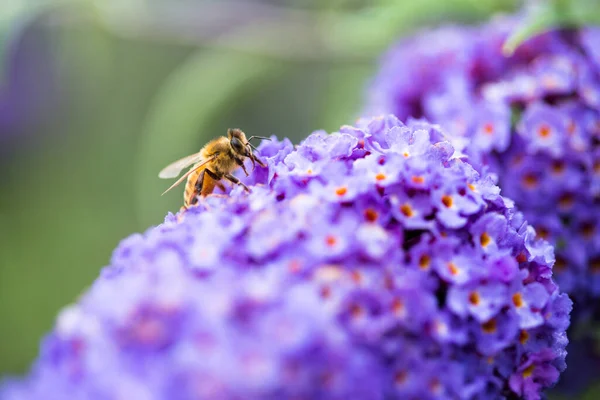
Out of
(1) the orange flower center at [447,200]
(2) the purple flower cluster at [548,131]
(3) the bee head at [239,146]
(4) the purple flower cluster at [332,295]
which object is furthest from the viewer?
(2) the purple flower cluster at [548,131]

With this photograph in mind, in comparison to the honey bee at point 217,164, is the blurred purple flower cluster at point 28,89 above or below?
above

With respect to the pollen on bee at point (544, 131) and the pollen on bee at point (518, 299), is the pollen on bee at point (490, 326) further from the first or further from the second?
the pollen on bee at point (544, 131)

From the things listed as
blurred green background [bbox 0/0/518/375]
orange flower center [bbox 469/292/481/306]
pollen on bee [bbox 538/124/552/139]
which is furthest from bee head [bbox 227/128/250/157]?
blurred green background [bbox 0/0/518/375]

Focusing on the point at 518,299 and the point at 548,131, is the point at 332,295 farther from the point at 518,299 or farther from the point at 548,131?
the point at 548,131

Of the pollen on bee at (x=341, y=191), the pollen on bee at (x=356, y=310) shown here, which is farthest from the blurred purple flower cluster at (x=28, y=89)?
the pollen on bee at (x=356, y=310)

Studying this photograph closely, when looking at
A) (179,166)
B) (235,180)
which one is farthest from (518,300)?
(179,166)

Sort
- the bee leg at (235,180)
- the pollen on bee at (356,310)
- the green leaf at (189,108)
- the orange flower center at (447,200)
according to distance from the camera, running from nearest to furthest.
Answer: the pollen on bee at (356,310), the orange flower center at (447,200), the bee leg at (235,180), the green leaf at (189,108)

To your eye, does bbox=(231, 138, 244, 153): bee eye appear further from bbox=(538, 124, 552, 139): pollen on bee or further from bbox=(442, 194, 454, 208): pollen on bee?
bbox=(538, 124, 552, 139): pollen on bee
